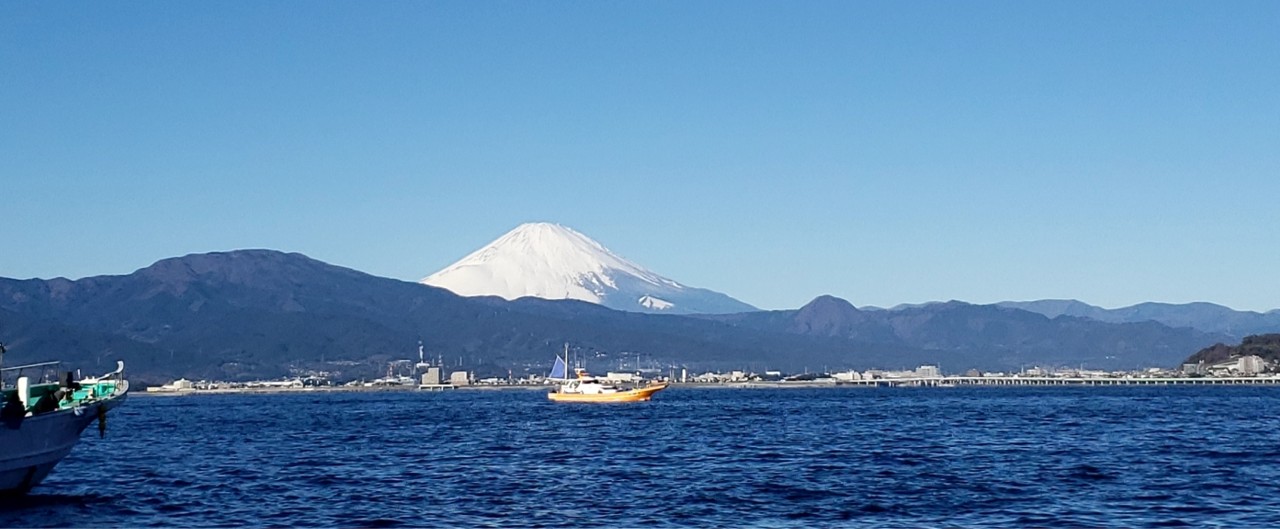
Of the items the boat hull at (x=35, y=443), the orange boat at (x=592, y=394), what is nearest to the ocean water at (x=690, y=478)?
the boat hull at (x=35, y=443)

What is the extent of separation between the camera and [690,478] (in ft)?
181

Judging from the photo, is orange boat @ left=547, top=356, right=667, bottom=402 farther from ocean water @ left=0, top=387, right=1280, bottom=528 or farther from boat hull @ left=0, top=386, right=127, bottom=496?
boat hull @ left=0, top=386, right=127, bottom=496

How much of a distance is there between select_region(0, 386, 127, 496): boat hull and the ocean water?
0.90 m

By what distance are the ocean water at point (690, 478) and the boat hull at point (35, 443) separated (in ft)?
2.97

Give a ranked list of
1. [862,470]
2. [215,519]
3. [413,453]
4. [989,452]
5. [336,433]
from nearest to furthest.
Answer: [215,519]
[862,470]
[989,452]
[413,453]
[336,433]

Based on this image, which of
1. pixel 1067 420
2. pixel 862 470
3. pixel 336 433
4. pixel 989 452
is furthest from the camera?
pixel 1067 420

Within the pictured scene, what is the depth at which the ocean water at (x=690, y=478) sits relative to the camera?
43.8m

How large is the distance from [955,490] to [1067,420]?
187 feet

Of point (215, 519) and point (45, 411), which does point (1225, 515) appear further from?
point (45, 411)

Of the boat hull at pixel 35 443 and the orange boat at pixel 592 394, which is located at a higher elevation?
the orange boat at pixel 592 394

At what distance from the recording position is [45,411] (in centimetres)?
5038

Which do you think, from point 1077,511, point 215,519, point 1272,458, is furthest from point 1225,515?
point 215,519

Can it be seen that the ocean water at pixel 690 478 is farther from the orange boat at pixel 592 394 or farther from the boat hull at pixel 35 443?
the orange boat at pixel 592 394

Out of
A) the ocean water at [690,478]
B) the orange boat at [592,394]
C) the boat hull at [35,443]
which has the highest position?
the orange boat at [592,394]
